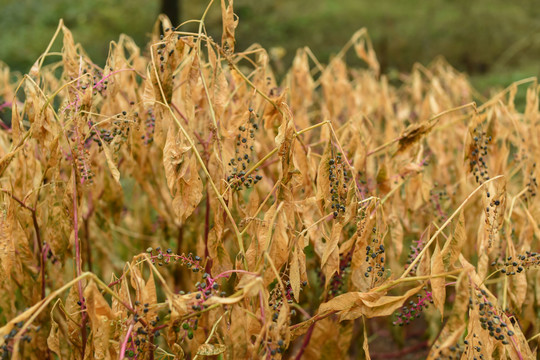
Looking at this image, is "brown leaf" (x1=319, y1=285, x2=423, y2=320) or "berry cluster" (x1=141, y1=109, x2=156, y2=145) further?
"berry cluster" (x1=141, y1=109, x2=156, y2=145)

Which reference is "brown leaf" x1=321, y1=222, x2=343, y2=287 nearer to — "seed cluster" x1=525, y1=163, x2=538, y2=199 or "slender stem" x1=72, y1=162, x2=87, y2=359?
"slender stem" x1=72, y1=162, x2=87, y2=359

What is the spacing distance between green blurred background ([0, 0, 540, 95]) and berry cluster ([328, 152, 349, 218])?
5.61 meters

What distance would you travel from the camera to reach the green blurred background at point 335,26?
6.98 metres

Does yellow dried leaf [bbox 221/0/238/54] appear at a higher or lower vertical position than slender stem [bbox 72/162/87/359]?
higher

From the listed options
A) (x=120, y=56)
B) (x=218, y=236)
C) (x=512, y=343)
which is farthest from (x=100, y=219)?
(x=512, y=343)

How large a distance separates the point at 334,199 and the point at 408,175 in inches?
18.8

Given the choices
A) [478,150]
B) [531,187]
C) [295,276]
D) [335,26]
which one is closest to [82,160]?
[295,276]

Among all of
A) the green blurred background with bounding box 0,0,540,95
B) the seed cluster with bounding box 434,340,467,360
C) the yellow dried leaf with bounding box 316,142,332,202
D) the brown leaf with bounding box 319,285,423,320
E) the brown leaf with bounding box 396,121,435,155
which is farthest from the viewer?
the green blurred background with bounding box 0,0,540,95

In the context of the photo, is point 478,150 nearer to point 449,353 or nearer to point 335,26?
point 449,353

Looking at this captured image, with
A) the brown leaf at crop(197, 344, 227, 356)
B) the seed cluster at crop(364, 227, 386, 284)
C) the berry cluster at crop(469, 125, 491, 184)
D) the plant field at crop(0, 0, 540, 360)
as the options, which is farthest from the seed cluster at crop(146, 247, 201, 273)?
the berry cluster at crop(469, 125, 491, 184)

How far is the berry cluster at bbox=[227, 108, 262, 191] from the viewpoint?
119 centimetres

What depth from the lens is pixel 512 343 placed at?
42.9 inches

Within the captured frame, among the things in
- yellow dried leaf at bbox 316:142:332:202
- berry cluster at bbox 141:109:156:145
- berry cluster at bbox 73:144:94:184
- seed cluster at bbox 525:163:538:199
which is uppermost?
berry cluster at bbox 141:109:156:145

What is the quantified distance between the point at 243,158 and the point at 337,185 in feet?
0.82
